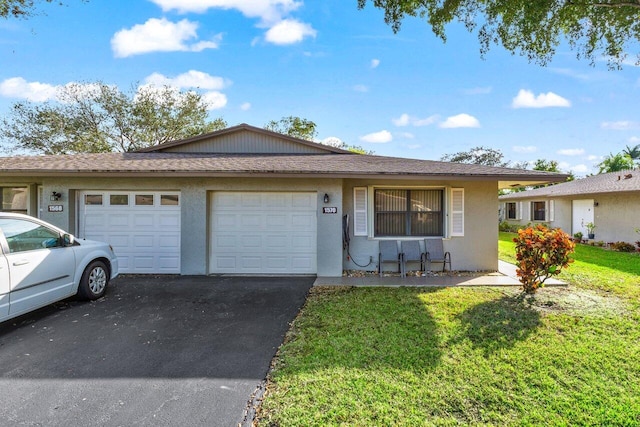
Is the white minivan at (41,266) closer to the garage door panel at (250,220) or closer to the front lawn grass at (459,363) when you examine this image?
the garage door panel at (250,220)

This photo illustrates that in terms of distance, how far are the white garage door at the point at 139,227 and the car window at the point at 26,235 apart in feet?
8.34

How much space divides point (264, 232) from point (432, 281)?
420 cm

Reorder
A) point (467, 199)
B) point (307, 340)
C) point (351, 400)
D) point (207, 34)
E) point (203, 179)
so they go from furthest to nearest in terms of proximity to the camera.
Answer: point (207, 34) < point (467, 199) < point (203, 179) < point (307, 340) < point (351, 400)

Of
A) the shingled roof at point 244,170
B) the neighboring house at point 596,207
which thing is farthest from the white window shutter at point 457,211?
the neighboring house at point 596,207

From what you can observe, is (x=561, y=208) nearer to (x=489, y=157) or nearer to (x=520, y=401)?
(x=520, y=401)

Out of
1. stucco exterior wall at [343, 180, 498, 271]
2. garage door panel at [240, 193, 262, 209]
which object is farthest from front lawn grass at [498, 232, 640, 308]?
garage door panel at [240, 193, 262, 209]

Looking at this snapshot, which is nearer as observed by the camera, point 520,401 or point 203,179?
point 520,401

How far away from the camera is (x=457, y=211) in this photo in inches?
311

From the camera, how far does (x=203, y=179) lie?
7.40 metres

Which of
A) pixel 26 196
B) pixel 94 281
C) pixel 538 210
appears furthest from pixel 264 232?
pixel 538 210

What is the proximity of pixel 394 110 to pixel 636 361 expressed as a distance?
15.5 m

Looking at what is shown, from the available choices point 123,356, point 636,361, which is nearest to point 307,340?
point 123,356

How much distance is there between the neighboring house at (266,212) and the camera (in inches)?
290

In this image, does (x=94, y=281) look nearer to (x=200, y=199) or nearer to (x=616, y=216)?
(x=200, y=199)
